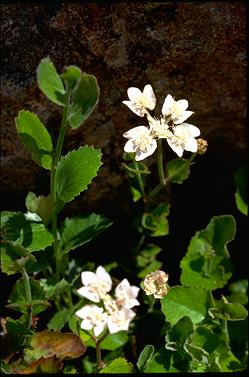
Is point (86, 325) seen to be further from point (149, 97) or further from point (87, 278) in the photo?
point (149, 97)

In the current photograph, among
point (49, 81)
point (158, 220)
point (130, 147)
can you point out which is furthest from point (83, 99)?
point (158, 220)

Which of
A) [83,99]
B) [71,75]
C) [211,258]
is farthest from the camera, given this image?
[211,258]

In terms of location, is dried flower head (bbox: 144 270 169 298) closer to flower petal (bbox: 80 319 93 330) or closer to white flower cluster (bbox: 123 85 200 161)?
flower petal (bbox: 80 319 93 330)

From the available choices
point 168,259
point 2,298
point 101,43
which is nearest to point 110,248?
point 168,259

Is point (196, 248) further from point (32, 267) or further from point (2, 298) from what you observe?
point (2, 298)

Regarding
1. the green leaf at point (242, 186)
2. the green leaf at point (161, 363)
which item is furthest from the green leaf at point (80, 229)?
the green leaf at point (242, 186)

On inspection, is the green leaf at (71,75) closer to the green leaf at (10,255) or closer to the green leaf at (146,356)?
the green leaf at (10,255)
